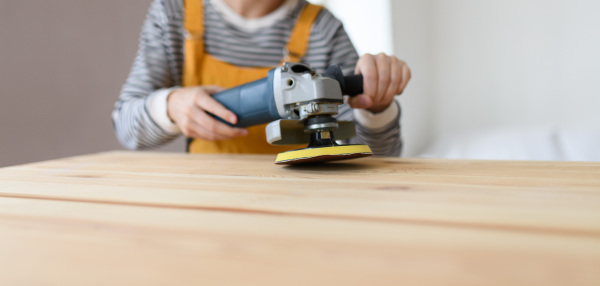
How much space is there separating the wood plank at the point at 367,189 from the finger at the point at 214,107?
0.09 meters

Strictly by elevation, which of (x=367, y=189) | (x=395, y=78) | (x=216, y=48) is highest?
(x=216, y=48)

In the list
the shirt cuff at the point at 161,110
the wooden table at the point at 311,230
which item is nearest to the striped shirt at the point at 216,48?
the shirt cuff at the point at 161,110

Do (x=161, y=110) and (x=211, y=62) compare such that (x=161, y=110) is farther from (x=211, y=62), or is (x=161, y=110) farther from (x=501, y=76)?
(x=501, y=76)

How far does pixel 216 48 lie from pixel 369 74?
508mm

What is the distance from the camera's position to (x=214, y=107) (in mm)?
658

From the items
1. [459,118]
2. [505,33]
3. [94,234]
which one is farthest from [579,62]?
[94,234]

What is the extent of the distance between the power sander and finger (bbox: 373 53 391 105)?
0.07 m

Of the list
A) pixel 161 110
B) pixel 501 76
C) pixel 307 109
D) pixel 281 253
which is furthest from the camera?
pixel 501 76

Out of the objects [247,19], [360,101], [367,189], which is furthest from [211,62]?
[367,189]

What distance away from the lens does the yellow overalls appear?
96 cm

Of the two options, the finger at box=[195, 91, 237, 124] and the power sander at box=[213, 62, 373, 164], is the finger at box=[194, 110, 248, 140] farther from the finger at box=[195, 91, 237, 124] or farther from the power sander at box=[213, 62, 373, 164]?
the power sander at box=[213, 62, 373, 164]

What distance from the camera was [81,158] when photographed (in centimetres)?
72

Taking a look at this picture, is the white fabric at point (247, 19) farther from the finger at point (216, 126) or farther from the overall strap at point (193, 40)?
the finger at point (216, 126)

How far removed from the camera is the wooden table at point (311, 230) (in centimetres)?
20
